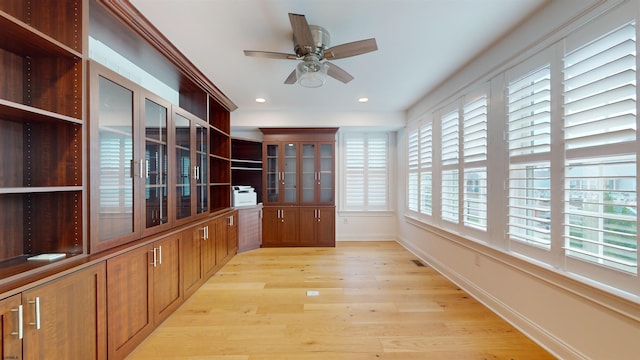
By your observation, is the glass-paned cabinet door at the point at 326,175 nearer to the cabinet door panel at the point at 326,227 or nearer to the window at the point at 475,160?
the cabinet door panel at the point at 326,227

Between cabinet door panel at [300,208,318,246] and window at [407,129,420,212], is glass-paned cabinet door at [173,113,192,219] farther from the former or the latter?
window at [407,129,420,212]

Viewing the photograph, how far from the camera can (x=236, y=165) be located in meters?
4.85

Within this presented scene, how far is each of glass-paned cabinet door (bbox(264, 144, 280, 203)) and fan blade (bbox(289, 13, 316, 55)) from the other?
9.11ft

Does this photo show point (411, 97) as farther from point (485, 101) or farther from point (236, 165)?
point (236, 165)

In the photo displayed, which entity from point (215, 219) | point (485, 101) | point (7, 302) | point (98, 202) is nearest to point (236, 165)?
point (215, 219)

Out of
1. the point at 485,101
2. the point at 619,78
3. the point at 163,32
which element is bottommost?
the point at 619,78

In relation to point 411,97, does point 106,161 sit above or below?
below

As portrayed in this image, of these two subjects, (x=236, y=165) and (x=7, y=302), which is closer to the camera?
(x=7, y=302)

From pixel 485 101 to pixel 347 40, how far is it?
5.32 ft

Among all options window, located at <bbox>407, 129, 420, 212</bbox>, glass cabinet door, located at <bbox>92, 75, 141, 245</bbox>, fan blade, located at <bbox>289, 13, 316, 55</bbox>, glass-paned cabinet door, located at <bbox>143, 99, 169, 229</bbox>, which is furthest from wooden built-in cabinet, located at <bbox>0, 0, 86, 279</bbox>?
window, located at <bbox>407, 129, 420, 212</bbox>

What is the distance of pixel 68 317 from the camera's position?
1.38 meters

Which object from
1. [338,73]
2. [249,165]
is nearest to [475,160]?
[338,73]

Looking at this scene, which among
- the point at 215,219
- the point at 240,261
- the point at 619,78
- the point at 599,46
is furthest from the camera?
the point at 240,261

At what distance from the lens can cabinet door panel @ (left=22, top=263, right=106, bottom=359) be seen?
3.97 ft
